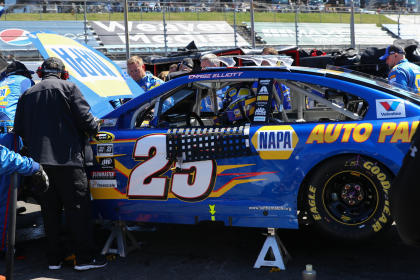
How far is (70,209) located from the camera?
4695mm

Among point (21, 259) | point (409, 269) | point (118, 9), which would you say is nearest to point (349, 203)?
point (409, 269)

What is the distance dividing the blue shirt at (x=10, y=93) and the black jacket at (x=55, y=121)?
68 cm

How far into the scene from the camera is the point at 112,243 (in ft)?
17.1

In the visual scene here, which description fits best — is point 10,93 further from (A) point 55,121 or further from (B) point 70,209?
(B) point 70,209

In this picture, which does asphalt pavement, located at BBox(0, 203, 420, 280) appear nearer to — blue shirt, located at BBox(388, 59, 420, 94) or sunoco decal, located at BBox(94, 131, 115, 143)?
sunoco decal, located at BBox(94, 131, 115, 143)

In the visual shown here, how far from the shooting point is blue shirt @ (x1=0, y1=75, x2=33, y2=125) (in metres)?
5.27

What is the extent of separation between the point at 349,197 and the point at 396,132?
2.09ft

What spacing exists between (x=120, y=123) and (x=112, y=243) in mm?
1205

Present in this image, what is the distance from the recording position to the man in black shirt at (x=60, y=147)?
459 cm

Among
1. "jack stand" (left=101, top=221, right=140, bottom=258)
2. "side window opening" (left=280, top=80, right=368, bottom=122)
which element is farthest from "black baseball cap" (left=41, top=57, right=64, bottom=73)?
"side window opening" (left=280, top=80, right=368, bottom=122)

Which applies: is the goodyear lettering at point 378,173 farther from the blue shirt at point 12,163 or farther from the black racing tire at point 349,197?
the blue shirt at point 12,163

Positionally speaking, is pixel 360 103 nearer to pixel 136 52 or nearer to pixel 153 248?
pixel 153 248

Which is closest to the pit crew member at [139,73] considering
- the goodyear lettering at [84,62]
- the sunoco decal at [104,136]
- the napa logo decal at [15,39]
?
the goodyear lettering at [84,62]

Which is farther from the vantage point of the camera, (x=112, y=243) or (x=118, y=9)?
(x=118, y=9)
